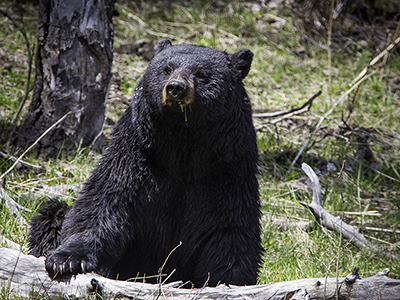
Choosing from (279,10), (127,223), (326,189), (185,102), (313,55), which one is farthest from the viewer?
(279,10)

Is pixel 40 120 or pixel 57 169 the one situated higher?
pixel 40 120

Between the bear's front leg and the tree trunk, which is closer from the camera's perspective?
the bear's front leg

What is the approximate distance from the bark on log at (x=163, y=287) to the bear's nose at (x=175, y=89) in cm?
108

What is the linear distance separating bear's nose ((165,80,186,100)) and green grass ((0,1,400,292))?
1060mm

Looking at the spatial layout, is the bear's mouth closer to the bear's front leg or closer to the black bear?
the black bear

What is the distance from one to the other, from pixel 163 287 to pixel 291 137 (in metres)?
3.92

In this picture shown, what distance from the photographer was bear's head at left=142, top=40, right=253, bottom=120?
109 inches

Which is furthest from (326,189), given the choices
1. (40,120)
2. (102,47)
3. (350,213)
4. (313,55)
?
(313,55)

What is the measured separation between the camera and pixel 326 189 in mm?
4891

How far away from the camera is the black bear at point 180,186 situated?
9.62 feet

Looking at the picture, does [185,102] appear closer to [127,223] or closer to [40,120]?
[127,223]

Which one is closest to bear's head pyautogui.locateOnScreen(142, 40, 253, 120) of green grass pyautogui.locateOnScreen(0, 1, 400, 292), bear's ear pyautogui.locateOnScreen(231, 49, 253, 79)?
bear's ear pyautogui.locateOnScreen(231, 49, 253, 79)

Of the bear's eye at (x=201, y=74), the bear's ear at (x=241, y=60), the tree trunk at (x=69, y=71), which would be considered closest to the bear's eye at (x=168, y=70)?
the bear's eye at (x=201, y=74)

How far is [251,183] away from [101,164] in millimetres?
1029
